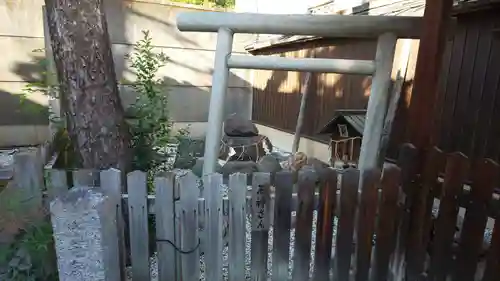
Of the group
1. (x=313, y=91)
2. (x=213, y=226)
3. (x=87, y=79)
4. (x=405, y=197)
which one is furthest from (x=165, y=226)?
(x=313, y=91)

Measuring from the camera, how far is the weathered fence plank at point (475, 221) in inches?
72.7

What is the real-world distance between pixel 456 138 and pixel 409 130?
1805mm

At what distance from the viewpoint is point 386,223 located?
221 centimetres

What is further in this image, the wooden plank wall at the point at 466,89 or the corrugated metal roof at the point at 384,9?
the corrugated metal roof at the point at 384,9

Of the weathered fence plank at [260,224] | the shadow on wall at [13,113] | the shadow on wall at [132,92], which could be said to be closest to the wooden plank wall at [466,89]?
the weathered fence plank at [260,224]

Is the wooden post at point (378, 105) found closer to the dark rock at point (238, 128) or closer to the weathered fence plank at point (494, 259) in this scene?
the weathered fence plank at point (494, 259)

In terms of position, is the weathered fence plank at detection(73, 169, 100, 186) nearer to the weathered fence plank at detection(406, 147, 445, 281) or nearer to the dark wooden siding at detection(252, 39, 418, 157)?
the weathered fence plank at detection(406, 147, 445, 281)

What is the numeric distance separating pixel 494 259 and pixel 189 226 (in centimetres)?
180

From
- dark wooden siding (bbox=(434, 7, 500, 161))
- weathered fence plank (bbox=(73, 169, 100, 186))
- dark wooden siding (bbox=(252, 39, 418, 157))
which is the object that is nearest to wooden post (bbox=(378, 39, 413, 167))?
dark wooden siding (bbox=(252, 39, 418, 157))

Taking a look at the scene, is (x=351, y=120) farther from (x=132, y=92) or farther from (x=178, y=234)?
(x=132, y=92)

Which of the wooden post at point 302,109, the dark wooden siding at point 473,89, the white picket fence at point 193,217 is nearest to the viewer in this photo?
the white picket fence at point 193,217

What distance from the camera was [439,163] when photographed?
2.06 m

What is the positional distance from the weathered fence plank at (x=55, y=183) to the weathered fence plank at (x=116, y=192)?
0.77 feet

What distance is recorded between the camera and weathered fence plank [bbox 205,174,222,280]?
6.95 feet
